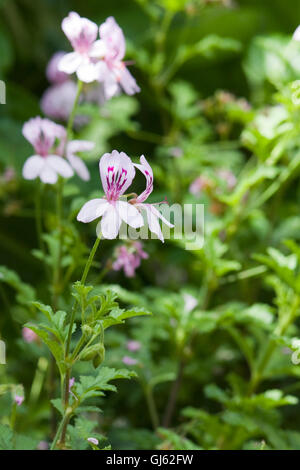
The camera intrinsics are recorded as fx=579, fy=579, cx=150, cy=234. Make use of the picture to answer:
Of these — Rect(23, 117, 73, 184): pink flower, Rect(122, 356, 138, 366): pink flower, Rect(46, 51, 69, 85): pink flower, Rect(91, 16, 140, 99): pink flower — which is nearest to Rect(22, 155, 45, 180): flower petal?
Rect(23, 117, 73, 184): pink flower

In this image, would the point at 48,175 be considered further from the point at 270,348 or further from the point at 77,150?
the point at 270,348

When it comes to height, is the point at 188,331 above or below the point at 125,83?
below

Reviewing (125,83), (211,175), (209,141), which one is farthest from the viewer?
(209,141)

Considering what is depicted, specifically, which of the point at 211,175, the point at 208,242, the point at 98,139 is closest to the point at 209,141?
the point at 98,139

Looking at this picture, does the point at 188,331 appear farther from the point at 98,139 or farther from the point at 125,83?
the point at 98,139

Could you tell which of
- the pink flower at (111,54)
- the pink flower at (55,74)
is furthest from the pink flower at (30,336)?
the pink flower at (55,74)

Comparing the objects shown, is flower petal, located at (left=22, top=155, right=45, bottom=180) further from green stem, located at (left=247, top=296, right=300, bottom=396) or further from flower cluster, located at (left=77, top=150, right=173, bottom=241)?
green stem, located at (left=247, top=296, right=300, bottom=396)

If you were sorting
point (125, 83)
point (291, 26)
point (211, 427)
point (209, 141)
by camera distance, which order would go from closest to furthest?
point (125, 83), point (211, 427), point (209, 141), point (291, 26)
